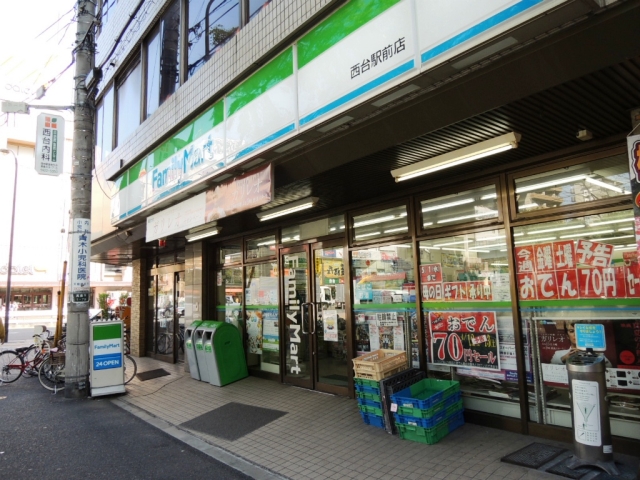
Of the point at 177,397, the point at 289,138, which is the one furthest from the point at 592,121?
the point at 177,397

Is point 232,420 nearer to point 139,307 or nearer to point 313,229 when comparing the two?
point 313,229

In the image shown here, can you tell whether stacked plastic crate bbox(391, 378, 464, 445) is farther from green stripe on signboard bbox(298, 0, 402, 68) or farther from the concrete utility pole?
the concrete utility pole

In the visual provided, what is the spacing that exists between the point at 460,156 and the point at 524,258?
156 centimetres

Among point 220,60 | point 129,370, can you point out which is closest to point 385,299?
point 220,60

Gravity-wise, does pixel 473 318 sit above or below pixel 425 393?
above

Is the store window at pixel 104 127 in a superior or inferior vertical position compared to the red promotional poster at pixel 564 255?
superior

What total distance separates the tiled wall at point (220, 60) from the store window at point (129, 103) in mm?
518

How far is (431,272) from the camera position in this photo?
243 inches

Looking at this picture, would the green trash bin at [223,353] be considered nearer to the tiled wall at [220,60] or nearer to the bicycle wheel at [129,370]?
the bicycle wheel at [129,370]

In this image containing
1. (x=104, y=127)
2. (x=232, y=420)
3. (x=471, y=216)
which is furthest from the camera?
(x=104, y=127)

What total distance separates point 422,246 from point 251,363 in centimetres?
499

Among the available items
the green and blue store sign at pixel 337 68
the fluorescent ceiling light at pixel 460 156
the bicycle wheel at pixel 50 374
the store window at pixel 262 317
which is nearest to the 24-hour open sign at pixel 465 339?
the fluorescent ceiling light at pixel 460 156

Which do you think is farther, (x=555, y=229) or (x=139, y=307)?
(x=139, y=307)

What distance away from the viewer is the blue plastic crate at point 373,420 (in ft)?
18.4
